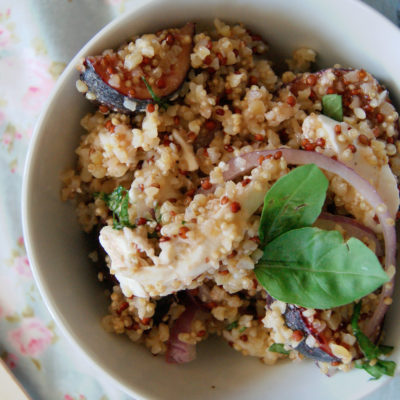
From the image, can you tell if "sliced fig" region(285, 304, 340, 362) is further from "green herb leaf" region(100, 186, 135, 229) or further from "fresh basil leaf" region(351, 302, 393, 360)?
"green herb leaf" region(100, 186, 135, 229)

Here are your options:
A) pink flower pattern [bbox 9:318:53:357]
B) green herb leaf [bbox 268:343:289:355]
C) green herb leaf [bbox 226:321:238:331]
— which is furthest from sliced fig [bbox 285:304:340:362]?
pink flower pattern [bbox 9:318:53:357]

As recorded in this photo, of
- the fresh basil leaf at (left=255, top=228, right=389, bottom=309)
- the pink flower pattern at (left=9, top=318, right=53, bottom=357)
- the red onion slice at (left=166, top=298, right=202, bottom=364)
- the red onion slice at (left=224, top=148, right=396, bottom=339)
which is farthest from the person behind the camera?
the pink flower pattern at (left=9, top=318, right=53, bottom=357)

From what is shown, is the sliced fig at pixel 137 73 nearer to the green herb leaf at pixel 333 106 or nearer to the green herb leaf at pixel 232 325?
the green herb leaf at pixel 333 106

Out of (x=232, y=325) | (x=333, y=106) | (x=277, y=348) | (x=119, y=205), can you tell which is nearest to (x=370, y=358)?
(x=277, y=348)

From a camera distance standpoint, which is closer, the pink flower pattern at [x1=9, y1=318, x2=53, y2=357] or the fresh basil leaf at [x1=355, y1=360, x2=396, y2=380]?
the fresh basil leaf at [x1=355, y1=360, x2=396, y2=380]

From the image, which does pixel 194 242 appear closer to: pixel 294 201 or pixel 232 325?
pixel 294 201


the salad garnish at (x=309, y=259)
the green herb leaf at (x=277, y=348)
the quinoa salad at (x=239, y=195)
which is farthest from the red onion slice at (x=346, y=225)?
the green herb leaf at (x=277, y=348)
